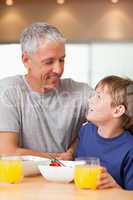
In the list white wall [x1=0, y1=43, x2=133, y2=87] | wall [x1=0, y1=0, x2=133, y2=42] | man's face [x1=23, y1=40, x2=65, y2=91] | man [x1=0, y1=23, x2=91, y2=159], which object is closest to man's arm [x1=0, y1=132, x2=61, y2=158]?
man [x1=0, y1=23, x2=91, y2=159]

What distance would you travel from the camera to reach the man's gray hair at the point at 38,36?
2152 mm

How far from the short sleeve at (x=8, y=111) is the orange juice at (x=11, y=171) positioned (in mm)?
393

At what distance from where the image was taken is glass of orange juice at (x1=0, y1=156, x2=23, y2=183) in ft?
5.48

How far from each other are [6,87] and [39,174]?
505 millimetres

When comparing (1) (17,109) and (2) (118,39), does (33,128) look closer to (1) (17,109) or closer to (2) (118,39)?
(1) (17,109)

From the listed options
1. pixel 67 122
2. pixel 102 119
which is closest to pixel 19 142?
pixel 67 122

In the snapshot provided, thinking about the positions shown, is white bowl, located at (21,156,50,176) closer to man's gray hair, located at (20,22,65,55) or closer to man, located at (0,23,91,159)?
man, located at (0,23,91,159)

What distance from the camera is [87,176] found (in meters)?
1.57

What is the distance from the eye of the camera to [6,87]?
2.17 meters

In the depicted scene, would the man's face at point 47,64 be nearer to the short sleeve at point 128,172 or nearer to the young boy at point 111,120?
the young boy at point 111,120

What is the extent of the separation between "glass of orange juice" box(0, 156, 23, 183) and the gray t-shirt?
400 mm

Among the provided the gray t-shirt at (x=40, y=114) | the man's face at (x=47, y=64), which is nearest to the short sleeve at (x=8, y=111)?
the gray t-shirt at (x=40, y=114)

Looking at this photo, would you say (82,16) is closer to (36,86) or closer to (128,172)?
(36,86)

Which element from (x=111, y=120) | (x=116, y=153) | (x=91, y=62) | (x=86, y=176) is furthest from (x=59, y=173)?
(x=91, y=62)
